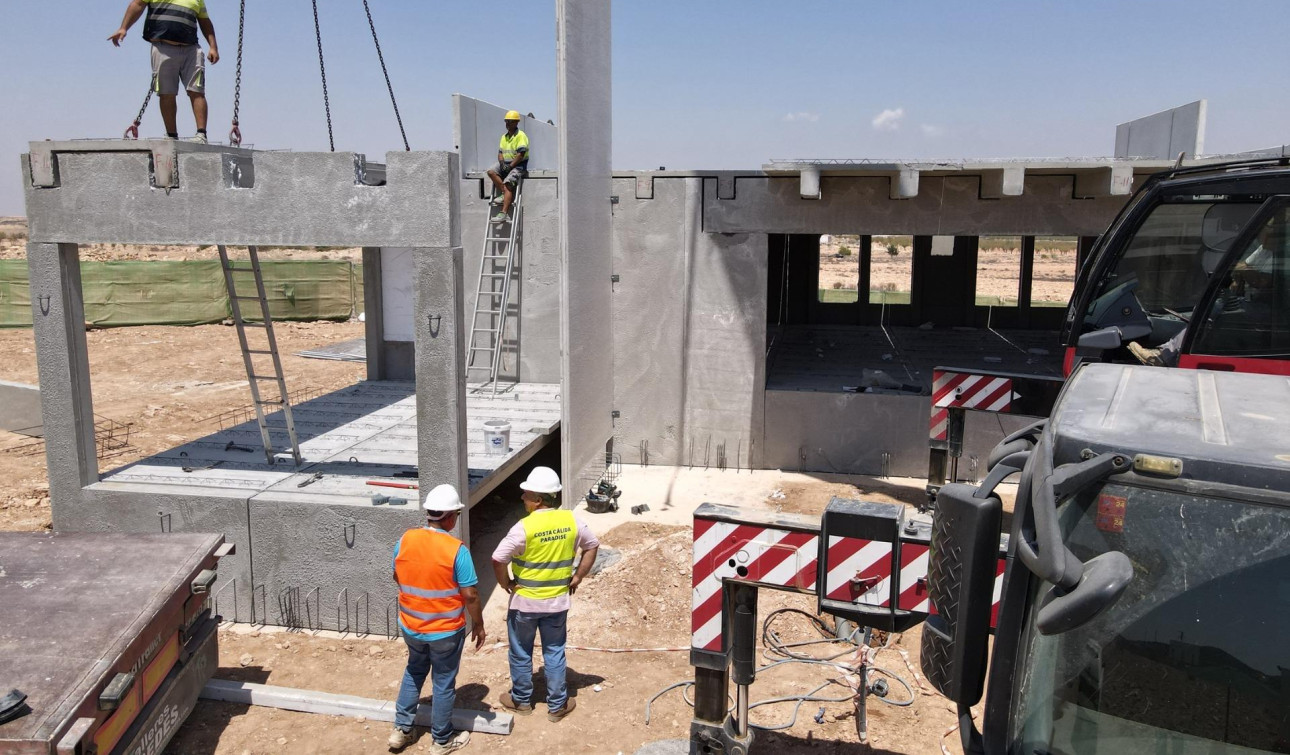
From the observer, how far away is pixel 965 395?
367 inches

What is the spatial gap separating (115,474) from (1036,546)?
8.03 metres

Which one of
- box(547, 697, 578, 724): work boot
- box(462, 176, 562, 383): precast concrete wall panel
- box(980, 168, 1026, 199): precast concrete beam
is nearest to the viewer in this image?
box(547, 697, 578, 724): work boot

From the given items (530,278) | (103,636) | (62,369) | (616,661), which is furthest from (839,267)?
(103,636)

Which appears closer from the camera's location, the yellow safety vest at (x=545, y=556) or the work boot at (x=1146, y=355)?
the yellow safety vest at (x=545, y=556)

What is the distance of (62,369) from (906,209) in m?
8.96

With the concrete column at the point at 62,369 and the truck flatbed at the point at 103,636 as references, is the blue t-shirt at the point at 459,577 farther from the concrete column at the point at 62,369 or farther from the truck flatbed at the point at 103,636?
the concrete column at the point at 62,369

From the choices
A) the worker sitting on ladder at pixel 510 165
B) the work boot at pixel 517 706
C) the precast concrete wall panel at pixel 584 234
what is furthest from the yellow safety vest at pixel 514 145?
the work boot at pixel 517 706

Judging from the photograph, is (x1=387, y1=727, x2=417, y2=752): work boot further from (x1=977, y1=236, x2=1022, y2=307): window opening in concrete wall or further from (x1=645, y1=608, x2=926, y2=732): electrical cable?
(x1=977, y1=236, x2=1022, y2=307): window opening in concrete wall

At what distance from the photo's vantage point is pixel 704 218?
11656 mm

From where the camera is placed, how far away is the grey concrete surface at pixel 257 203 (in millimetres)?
6621

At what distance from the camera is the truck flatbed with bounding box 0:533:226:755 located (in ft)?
14.1

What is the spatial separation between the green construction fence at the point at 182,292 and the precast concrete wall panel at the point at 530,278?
14.1 m

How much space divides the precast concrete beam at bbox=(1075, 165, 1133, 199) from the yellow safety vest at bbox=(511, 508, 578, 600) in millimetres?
7703

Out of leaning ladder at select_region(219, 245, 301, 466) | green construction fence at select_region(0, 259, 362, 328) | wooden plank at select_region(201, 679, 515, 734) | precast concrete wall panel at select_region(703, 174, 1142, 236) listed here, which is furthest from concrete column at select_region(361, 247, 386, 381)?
green construction fence at select_region(0, 259, 362, 328)
